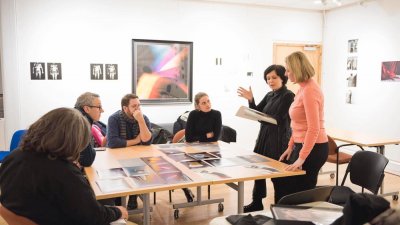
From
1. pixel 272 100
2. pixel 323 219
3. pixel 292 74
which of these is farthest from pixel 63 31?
pixel 323 219

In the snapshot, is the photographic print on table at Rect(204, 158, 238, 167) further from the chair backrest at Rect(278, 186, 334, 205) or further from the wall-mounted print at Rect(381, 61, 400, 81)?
the wall-mounted print at Rect(381, 61, 400, 81)

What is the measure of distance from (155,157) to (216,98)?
10.3 feet

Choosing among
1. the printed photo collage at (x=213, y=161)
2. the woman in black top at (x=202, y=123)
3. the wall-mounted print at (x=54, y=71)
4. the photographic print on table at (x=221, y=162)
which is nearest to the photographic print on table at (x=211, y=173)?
the printed photo collage at (x=213, y=161)

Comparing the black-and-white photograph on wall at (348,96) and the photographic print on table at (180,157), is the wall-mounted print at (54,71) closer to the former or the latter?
the photographic print on table at (180,157)

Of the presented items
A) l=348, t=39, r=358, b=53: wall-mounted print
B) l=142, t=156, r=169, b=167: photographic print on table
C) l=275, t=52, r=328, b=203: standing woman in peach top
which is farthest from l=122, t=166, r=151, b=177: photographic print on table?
l=348, t=39, r=358, b=53: wall-mounted print

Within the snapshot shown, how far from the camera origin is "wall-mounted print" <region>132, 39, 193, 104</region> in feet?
17.7

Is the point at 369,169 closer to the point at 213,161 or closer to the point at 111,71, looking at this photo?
the point at 213,161

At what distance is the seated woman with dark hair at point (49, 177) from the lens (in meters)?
1.48

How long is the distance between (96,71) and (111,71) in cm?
21

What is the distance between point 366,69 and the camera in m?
5.67

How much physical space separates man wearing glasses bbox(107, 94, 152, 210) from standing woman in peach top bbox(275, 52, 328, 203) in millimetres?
1372

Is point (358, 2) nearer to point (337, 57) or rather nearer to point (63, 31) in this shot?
point (337, 57)

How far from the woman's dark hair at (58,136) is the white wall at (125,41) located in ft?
12.2

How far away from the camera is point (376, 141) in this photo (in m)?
4.07
